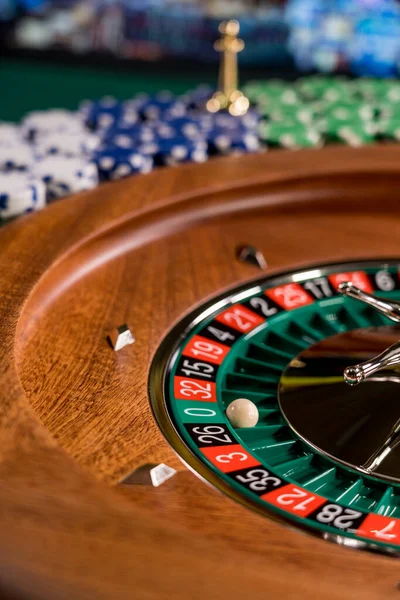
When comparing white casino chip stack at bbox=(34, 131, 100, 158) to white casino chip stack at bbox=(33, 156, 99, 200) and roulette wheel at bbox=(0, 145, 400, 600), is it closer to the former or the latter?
white casino chip stack at bbox=(33, 156, 99, 200)

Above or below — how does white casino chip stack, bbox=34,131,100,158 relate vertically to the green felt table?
below

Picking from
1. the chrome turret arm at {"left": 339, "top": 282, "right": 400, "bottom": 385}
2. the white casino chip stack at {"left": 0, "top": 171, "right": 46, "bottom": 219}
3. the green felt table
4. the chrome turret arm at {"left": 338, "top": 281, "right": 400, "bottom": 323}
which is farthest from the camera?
the green felt table

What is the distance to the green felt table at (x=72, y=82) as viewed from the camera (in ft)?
15.5

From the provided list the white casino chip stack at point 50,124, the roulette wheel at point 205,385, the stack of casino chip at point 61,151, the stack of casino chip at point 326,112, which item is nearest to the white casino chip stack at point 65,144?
the stack of casino chip at point 61,151

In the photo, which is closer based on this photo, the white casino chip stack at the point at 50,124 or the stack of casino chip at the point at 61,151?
the stack of casino chip at the point at 61,151

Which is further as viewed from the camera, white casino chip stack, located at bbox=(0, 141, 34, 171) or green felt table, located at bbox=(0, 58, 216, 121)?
green felt table, located at bbox=(0, 58, 216, 121)

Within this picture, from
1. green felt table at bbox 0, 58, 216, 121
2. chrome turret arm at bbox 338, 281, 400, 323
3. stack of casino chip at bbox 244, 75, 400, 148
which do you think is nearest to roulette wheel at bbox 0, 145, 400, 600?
chrome turret arm at bbox 338, 281, 400, 323

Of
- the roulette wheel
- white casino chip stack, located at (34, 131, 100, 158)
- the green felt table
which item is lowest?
the roulette wheel

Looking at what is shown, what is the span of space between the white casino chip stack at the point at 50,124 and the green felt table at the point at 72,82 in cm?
128

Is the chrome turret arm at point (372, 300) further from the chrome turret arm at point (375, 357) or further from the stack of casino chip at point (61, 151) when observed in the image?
the stack of casino chip at point (61, 151)

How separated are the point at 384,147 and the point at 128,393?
1.76 m

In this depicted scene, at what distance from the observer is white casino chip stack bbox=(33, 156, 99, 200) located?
2.54 meters

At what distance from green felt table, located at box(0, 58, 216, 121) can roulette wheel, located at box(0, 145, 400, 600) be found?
226cm

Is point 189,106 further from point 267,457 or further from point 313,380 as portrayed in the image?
point 267,457
